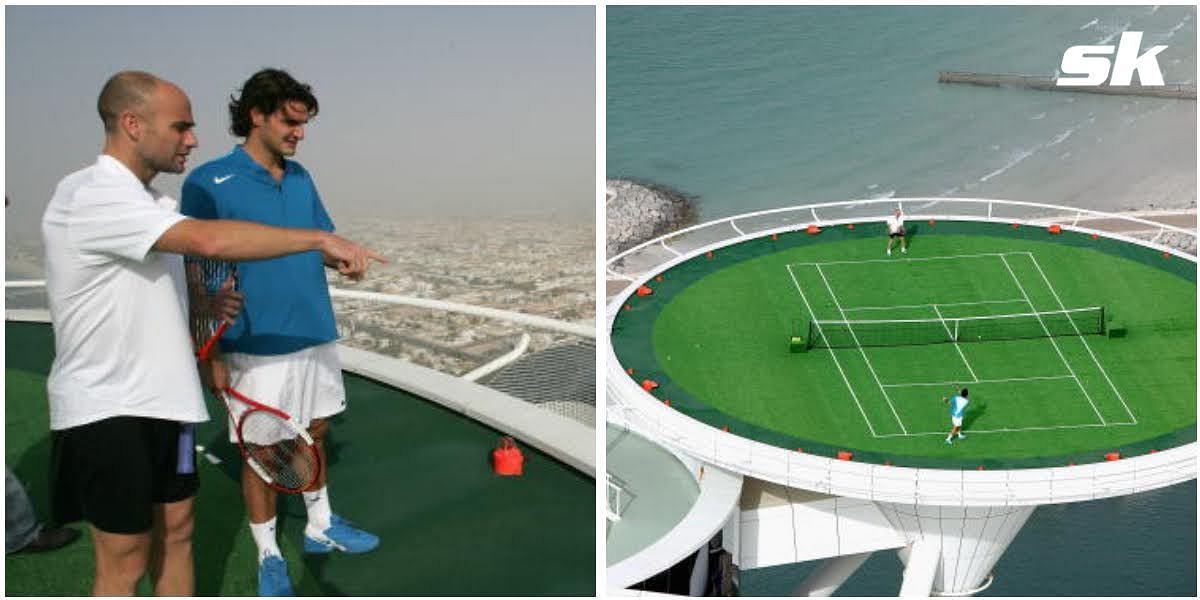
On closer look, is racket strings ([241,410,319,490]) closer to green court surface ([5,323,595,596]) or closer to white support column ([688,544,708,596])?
green court surface ([5,323,595,596])

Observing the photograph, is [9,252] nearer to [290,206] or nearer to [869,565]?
[290,206]

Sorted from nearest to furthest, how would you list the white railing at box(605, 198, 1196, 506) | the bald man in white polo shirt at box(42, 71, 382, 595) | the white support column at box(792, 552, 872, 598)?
the bald man in white polo shirt at box(42, 71, 382, 595), the white railing at box(605, 198, 1196, 506), the white support column at box(792, 552, 872, 598)

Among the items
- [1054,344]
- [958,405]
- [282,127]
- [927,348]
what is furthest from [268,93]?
[1054,344]

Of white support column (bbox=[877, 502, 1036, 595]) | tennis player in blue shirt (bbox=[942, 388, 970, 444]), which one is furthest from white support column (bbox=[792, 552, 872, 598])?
tennis player in blue shirt (bbox=[942, 388, 970, 444])

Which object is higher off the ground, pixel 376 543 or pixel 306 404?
pixel 306 404

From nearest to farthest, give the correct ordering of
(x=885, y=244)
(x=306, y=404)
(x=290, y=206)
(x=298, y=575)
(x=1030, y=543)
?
(x=290, y=206)
(x=306, y=404)
(x=298, y=575)
(x=885, y=244)
(x=1030, y=543)

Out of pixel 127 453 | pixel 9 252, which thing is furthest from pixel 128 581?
pixel 9 252

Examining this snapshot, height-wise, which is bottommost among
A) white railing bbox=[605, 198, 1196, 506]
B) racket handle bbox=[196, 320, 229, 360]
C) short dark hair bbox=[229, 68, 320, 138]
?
white railing bbox=[605, 198, 1196, 506]

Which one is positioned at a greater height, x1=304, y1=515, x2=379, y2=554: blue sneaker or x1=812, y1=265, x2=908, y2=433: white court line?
x1=812, y1=265, x2=908, y2=433: white court line
